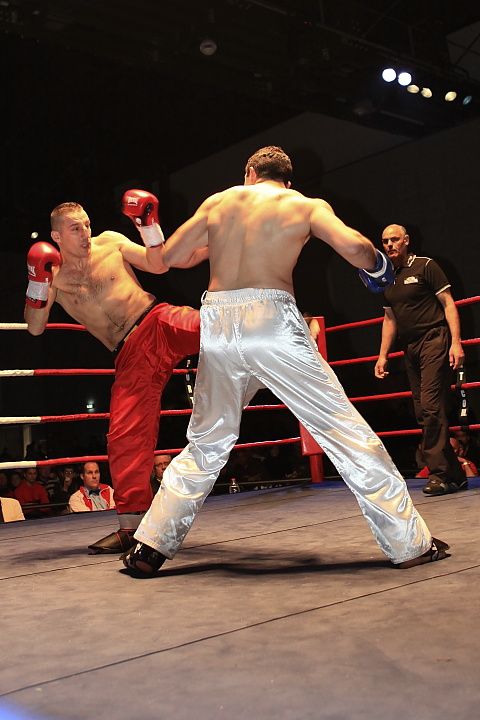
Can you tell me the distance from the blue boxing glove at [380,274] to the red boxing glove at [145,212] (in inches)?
24.4

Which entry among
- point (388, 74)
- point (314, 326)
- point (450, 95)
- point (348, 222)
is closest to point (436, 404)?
point (314, 326)

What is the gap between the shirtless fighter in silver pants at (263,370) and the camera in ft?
6.25

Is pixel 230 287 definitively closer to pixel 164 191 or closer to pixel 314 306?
pixel 314 306

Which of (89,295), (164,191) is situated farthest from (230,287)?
(164,191)

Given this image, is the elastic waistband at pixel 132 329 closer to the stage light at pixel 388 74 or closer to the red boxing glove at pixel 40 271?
the red boxing glove at pixel 40 271

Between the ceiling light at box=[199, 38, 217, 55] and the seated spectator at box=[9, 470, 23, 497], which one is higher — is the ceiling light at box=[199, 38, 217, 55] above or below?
above

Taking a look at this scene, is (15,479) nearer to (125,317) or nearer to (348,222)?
(348,222)

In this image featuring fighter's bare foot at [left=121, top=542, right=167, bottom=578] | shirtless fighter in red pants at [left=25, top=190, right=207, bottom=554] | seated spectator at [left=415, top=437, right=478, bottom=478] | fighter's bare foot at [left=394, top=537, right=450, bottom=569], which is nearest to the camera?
fighter's bare foot at [left=394, top=537, right=450, bottom=569]

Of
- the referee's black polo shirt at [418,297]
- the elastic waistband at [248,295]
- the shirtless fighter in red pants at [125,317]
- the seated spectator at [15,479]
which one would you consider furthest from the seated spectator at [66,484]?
the elastic waistband at [248,295]

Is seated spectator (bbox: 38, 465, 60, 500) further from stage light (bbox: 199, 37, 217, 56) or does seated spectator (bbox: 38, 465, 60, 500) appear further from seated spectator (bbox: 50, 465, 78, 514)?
stage light (bbox: 199, 37, 217, 56)

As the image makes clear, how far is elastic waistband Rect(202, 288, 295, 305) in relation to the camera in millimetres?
2008

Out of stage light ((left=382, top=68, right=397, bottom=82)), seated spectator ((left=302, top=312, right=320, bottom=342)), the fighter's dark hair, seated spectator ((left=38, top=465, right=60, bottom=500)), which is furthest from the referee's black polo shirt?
seated spectator ((left=38, top=465, right=60, bottom=500))

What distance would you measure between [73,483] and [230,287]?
5.49 metres

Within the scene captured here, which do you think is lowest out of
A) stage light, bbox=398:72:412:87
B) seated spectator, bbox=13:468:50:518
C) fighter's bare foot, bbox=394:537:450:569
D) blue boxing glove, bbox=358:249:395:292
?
seated spectator, bbox=13:468:50:518
